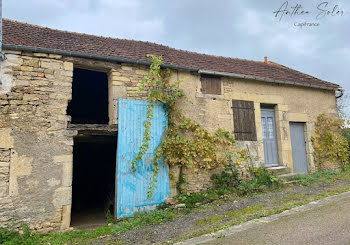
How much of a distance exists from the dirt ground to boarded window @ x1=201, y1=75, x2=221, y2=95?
287 cm

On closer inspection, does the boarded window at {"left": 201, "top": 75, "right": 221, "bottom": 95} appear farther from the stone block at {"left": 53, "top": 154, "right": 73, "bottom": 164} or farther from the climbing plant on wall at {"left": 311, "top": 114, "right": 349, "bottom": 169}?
the climbing plant on wall at {"left": 311, "top": 114, "right": 349, "bottom": 169}

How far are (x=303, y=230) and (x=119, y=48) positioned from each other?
18.3 feet

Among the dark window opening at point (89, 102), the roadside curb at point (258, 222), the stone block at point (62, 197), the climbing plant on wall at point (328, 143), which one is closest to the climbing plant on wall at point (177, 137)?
the stone block at point (62, 197)

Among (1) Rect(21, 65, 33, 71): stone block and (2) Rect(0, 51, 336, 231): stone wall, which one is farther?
(1) Rect(21, 65, 33, 71): stone block

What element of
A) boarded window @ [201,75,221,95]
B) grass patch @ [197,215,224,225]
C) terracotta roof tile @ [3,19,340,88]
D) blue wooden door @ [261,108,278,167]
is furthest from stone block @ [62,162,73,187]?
blue wooden door @ [261,108,278,167]

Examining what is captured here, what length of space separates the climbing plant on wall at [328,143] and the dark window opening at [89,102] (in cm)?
743

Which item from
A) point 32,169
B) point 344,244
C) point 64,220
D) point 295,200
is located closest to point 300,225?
point 344,244

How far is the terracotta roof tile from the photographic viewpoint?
16.7 ft

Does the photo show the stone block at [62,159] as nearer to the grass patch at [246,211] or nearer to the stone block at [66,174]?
the stone block at [66,174]

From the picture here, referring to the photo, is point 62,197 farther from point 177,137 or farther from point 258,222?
point 258,222

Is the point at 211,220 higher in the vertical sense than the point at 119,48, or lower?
lower

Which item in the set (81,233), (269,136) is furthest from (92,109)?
(269,136)

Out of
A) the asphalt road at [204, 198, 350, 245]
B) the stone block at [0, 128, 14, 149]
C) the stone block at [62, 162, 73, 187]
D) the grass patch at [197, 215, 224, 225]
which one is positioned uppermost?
the stone block at [0, 128, 14, 149]

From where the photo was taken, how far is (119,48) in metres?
Result: 6.10
